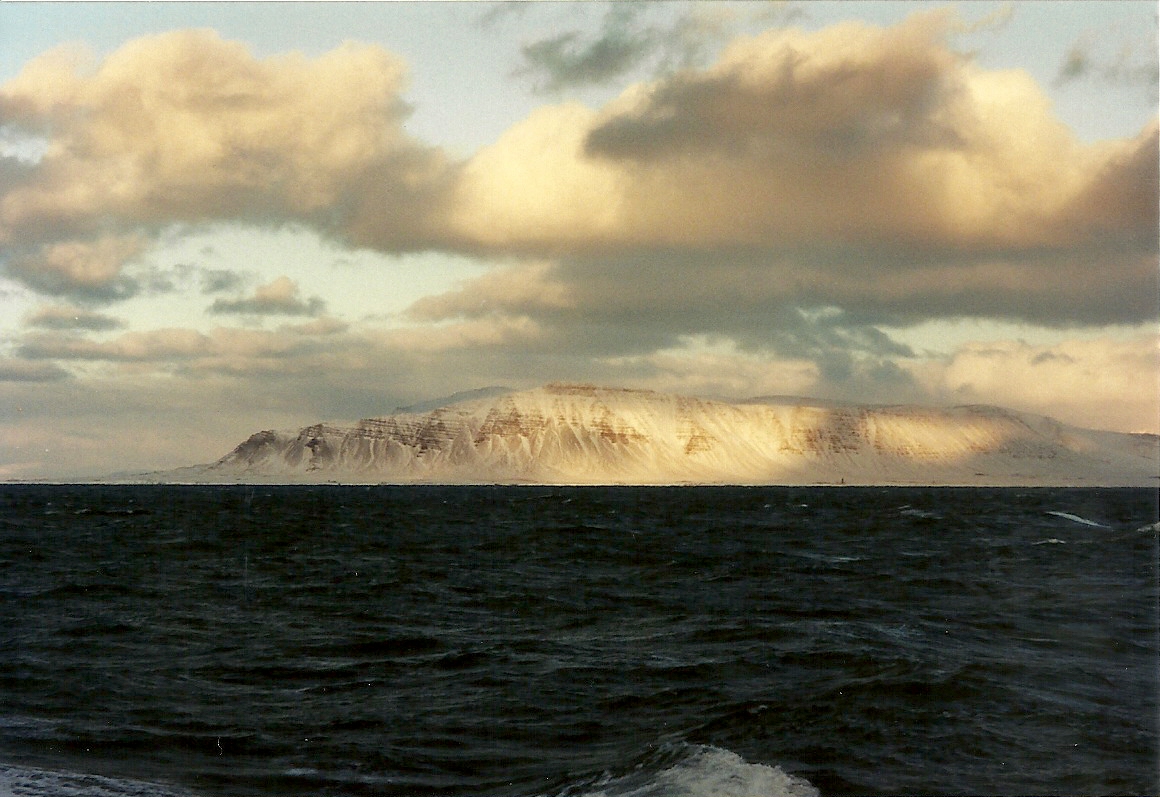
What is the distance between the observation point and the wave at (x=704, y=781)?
1550 centimetres

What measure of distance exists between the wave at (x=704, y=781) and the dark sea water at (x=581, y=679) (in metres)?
0.06

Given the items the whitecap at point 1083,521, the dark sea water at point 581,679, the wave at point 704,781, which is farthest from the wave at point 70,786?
the whitecap at point 1083,521

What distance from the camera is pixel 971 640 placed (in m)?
27.8

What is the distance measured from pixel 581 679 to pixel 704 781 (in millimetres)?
7961

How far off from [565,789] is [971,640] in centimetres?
1519

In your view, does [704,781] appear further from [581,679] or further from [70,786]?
[70,786]

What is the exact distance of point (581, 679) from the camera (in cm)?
2369

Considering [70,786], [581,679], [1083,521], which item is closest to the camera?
[70,786]

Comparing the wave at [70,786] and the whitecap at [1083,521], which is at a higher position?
the wave at [70,786]

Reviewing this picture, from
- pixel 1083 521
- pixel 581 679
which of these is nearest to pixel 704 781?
pixel 581 679

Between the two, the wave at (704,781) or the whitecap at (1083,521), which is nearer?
the wave at (704,781)

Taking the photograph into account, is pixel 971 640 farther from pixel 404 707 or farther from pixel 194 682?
pixel 194 682

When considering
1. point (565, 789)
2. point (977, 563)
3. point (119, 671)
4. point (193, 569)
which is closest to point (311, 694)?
point (119, 671)

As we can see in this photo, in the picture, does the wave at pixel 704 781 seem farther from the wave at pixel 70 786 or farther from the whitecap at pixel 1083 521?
the whitecap at pixel 1083 521
